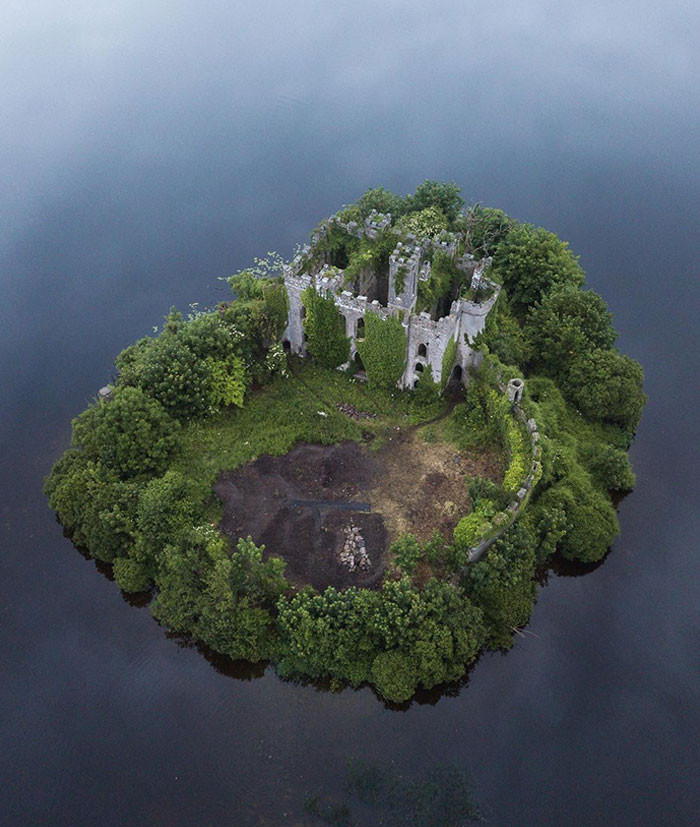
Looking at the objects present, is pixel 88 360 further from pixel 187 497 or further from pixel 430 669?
pixel 430 669

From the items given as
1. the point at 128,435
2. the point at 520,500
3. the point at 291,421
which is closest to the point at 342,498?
the point at 291,421

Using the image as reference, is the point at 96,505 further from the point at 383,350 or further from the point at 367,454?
the point at 383,350

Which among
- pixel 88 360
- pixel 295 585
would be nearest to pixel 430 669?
pixel 295 585

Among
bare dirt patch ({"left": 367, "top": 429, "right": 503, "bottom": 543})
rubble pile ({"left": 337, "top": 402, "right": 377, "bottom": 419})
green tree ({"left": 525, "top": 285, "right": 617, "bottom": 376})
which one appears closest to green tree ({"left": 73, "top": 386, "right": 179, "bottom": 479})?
rubble pile ({"left": 337, "top": 402, "right": 377, "bottom": 419})

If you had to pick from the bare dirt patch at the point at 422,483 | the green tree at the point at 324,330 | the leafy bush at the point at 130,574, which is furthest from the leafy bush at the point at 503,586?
the leafy bush at the point at 130,574

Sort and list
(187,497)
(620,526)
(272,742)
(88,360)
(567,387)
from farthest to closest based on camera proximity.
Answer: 1. (88,360)
2. (567,387)
3. (620,526)
4. (187,497)
5. (272,742)

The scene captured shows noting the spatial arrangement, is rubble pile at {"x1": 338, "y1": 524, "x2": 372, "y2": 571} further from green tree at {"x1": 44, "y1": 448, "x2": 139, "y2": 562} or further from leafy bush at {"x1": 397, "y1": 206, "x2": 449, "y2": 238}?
leafy bush at {"x1": 397, "y1": 206, "x2": 449, "y2": 238}
